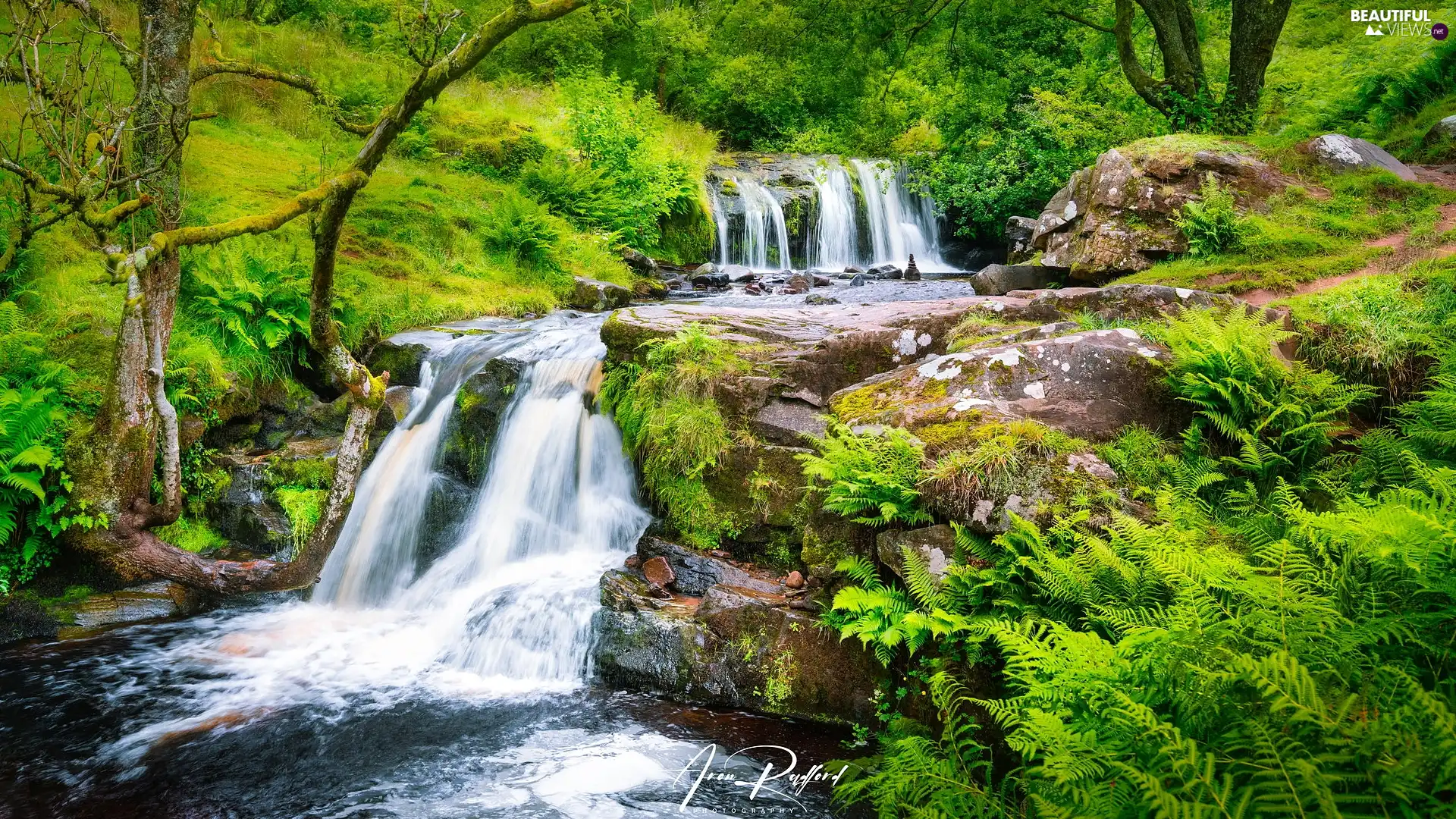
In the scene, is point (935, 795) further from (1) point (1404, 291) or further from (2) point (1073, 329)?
(1) point (1404, 291)

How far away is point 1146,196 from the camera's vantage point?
920 centimetres

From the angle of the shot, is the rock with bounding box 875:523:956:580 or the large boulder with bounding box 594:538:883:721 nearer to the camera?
the rock with bounding box 875:523:956:580

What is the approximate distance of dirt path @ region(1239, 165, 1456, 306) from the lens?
656 centimetres

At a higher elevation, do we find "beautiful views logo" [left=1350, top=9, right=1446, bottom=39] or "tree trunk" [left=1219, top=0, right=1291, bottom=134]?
"beautiful views logo" [left=1350, top=9, right=1446, bottom=39]

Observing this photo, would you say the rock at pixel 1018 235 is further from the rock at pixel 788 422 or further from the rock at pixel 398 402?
the rock at pixel 398 402

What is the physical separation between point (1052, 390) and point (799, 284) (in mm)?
9289

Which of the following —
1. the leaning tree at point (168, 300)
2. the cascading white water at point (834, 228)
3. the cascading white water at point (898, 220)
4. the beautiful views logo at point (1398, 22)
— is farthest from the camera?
the cascading white water at point (898, 220)

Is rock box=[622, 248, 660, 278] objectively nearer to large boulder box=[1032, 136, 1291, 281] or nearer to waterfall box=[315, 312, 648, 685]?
waterfall box=[315, 312, 648, 685]

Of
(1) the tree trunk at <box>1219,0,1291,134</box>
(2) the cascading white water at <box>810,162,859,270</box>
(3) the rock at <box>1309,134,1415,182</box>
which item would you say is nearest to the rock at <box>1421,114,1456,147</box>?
(3) the rock at <box>1309,134,1415,182</box>

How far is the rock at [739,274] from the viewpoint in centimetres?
1546

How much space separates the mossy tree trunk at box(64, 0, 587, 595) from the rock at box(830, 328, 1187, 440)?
446cm

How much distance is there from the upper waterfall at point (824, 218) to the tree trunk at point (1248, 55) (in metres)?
6.90

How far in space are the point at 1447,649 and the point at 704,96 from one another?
23543mm

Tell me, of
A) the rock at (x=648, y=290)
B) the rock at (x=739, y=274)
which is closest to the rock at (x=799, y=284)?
the rock at (x=739, y=274)
